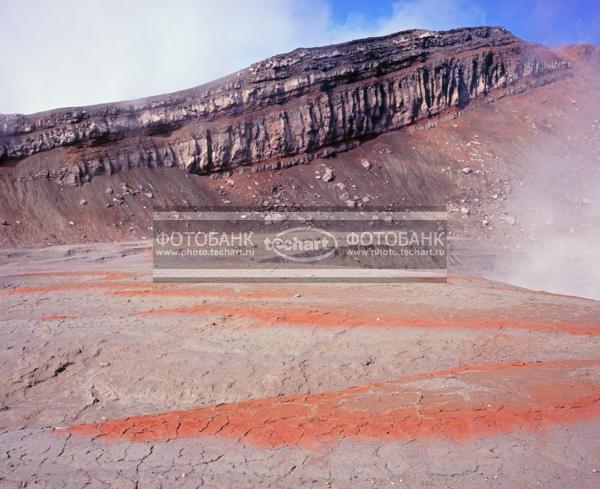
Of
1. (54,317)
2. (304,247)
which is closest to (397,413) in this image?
(54,317)

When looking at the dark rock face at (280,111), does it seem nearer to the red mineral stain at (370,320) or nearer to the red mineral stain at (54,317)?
the red mineral stain at (54,317)

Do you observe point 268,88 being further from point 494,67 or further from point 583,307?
point 583,307

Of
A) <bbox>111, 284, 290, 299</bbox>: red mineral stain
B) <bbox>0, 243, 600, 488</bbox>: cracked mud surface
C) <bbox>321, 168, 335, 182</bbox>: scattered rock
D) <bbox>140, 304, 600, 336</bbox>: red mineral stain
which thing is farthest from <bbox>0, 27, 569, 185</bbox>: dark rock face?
<bbox>140, 304, 600, 336</bbox>: red mineral stain

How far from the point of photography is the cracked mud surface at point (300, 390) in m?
4.50

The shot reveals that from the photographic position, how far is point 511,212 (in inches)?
1155

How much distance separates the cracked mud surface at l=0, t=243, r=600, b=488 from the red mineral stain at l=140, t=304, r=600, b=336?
5cm

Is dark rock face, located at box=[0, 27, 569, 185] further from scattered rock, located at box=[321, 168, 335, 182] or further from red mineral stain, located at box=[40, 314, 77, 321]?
red mineral stain, located at box=[40, 314, 77, 321]

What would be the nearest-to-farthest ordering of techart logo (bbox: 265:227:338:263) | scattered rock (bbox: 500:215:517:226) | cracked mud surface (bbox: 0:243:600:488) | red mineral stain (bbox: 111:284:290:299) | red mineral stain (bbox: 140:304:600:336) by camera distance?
cracked mud surface (bbox: 0:243:600:488), red mineral stain (bbox: 140:304:600:336), red mineral stain (bbox: 111:284:290:299), techart logo (bbox: 265:227:338:263), scattered rock (bbox: 500:215:517:226)

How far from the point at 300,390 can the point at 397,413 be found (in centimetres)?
149

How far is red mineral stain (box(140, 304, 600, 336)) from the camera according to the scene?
842cm

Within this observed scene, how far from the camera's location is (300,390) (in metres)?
6.30

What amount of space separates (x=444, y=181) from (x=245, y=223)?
14.3m

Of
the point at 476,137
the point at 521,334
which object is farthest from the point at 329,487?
the point at 476,137

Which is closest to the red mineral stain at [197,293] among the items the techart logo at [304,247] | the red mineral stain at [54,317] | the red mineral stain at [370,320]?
the red mineral stain at [370,320]
